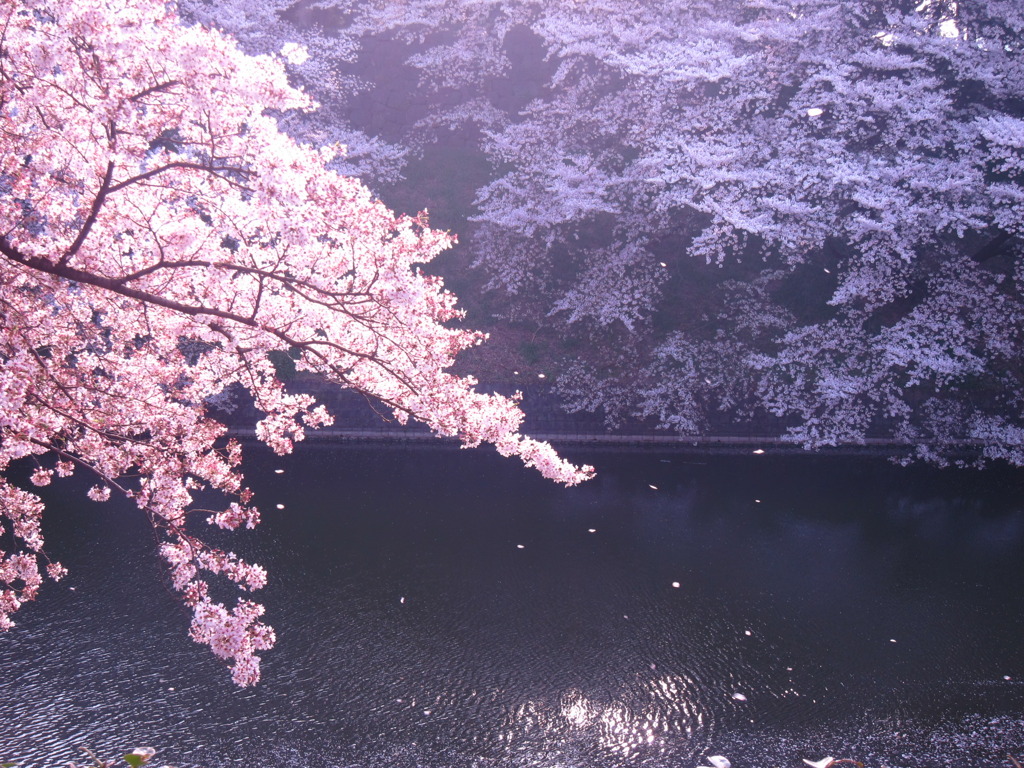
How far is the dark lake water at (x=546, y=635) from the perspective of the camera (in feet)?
18.1

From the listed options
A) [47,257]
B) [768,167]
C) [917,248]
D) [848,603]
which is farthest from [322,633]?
[917,248]

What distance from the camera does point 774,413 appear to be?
12.6m

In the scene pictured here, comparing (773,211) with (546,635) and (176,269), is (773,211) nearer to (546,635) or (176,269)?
(546,635)

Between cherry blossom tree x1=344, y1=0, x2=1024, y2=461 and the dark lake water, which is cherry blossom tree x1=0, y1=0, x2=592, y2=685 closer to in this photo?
the dark lake water

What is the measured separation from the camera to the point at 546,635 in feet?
22.8

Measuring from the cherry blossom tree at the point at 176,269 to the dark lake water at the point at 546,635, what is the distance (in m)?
1.65

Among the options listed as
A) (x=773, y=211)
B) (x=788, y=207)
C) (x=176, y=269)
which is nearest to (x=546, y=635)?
(x=176, y=269)

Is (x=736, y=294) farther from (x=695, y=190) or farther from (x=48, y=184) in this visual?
(x=48, y=184)

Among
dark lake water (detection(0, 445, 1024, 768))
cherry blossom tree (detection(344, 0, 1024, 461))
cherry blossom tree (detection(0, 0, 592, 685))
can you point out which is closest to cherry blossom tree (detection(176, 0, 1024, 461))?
cherry blossom tree (detection(344, 0, 1024, 461))

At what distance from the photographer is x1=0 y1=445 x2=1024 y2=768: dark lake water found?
218 inches

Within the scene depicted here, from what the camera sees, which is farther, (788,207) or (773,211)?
(773,211)

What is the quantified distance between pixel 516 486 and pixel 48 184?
7.68 meters

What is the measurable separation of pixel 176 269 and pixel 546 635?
15.0 ft

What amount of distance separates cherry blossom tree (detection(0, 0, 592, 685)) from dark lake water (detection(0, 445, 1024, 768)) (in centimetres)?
165
